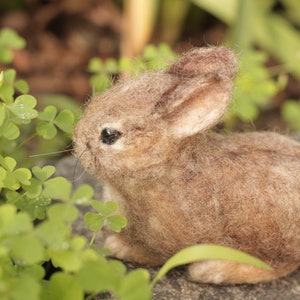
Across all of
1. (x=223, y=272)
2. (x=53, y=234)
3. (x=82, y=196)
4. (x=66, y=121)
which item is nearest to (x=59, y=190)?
(x=82, y=196)

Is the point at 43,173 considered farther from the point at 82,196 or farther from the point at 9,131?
the point at 82,196

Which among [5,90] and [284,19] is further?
[284,19]

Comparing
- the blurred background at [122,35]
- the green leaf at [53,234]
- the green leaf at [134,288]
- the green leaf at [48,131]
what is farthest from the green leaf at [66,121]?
the blurred background at [122,35]

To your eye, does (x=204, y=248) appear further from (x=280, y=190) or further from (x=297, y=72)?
(x=297, y=72)

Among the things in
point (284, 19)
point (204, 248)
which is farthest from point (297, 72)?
point (204, 248)

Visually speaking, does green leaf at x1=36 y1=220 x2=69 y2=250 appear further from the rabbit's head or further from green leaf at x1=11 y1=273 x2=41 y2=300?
the rabbit's head

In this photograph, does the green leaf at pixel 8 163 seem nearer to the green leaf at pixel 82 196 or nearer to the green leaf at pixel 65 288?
the green leaf at pixel 82 196
